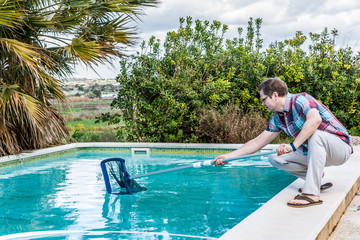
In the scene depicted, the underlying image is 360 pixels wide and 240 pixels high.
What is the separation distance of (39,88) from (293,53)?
5.87 meters

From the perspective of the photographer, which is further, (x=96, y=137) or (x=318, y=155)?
(x=96, y=137)

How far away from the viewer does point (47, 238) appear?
3838mm

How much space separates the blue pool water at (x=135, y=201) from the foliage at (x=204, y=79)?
2.30 metres

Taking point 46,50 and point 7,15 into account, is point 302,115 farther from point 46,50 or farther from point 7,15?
point 46,50

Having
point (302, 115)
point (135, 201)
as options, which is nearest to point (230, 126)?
point (135, 201)

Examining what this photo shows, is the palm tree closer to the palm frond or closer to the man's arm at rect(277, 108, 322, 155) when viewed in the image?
the palm frond

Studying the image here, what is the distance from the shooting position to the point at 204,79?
10688 millimetres

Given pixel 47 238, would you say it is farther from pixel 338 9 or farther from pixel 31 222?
pixel 338 9

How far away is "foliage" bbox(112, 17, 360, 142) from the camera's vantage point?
392 inches

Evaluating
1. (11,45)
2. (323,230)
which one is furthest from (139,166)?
(323,230)

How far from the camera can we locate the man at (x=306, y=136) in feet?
11.7

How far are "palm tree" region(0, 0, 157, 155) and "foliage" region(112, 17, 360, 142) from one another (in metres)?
1.22

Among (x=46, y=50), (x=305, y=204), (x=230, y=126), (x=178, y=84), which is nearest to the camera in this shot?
(x=305, y=204)

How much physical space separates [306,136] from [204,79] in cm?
723
